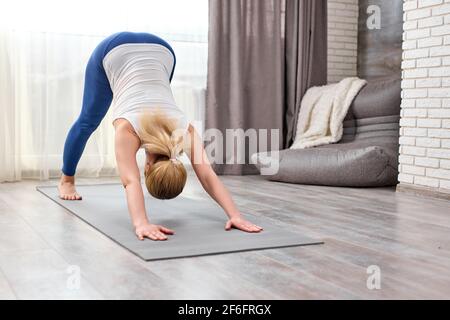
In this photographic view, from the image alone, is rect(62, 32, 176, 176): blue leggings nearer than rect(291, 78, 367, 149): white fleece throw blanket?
Yes

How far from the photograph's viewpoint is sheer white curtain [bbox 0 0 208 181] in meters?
4.05

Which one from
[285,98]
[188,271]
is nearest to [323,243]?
[188,271]

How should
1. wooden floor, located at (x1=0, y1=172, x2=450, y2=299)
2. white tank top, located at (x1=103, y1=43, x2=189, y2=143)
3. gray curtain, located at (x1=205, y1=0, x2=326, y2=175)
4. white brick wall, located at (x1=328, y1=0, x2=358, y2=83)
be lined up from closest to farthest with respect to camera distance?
wooden floor, located at (x1=0, y1=172, x2=450, y2=299) → white tank top, located at (x1=103, y1=43, x2=189, y2=143) → gray curtain, located at (x1=205, y1=0, x2=326, y2=175) → white brick wall, located at (x1=328, y1=0, x2=358, y2=83)

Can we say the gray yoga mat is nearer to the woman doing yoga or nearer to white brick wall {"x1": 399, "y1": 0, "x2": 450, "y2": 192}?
the woman doing yoga

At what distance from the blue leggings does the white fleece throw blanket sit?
1.99m

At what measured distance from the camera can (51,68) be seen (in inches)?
166

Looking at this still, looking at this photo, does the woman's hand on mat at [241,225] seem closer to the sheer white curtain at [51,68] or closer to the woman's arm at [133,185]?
the woman's arm at [133,185]

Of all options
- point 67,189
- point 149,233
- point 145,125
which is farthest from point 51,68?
point 149,233

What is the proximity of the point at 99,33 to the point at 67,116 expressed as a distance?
26.3 inches

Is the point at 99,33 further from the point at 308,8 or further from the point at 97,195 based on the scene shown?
the point at 308,8

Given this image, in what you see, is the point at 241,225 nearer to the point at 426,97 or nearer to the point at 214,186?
the point at 214,186

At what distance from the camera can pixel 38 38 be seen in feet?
13.6

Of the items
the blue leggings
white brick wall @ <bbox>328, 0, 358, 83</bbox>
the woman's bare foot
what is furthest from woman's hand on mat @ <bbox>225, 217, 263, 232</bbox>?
white brick wall @ <bbox>328, 0, 358, 83</bbox>

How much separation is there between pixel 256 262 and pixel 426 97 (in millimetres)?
2284
